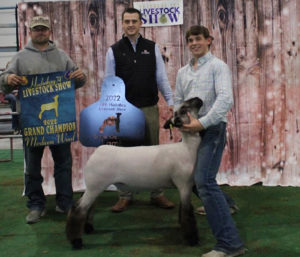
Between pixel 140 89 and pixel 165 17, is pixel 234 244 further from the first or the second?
pixel 165 17

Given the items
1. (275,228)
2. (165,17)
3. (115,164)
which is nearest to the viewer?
(115,164)

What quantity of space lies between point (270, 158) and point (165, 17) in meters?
2.20

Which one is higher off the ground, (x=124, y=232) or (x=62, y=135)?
(x=62, y=135)

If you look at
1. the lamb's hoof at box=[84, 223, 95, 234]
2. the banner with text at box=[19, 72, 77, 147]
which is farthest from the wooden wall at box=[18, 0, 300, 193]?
the lamb's hoof at box=[84, 223, 95, 234]

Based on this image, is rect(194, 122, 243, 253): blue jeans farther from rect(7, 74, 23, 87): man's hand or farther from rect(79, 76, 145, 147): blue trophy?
rect(7, 74, 23, 87): man's hand

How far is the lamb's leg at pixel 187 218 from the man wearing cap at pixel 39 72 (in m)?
1.53

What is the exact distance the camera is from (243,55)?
494 centimetres

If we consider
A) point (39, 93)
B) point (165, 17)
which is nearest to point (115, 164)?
point (39, 93)

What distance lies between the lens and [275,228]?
3578 millimetres

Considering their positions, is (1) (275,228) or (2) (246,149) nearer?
(1) (275,228)

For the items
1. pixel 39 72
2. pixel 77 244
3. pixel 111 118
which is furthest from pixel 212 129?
pixel 39 72

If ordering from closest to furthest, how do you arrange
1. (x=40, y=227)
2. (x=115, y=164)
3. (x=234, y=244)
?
(x=234, y=244)
(x=115, y=164)
(x=40, y=227)

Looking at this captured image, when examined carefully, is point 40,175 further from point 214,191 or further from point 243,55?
point 243,55

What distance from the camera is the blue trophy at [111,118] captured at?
3.64 meters
